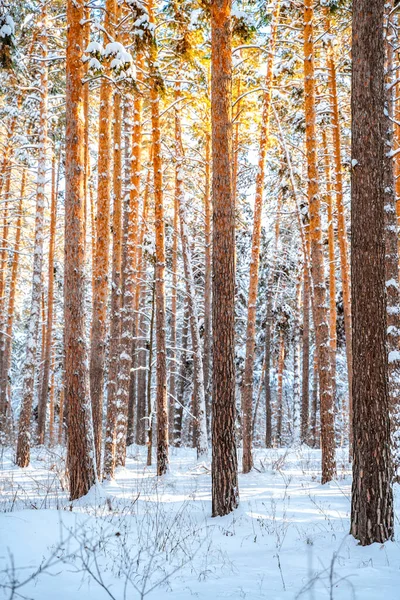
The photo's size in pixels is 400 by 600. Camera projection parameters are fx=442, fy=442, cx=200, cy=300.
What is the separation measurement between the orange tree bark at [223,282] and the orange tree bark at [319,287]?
3.27 metres

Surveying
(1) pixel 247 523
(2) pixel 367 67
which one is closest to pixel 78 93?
(2) pixel 367 67

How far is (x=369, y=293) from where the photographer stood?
15.1 feet

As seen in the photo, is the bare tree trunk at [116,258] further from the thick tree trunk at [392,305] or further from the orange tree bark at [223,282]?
the thick tree trunk at [392,305]

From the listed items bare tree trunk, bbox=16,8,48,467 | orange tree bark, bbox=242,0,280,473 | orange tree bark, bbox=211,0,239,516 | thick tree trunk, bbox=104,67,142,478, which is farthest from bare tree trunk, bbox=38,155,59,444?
orange tree bark, bbox=211,0,239,516

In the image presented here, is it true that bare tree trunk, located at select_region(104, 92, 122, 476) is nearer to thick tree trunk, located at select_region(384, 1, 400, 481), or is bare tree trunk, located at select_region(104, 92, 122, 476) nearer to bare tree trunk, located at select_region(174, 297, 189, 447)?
bare tree trunk, located at select_region(174, 297, 189, 447)

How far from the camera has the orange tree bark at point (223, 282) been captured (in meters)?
5.92

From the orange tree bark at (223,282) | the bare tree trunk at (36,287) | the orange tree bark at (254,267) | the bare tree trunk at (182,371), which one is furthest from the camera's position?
the bare tree trunk at (182,371)

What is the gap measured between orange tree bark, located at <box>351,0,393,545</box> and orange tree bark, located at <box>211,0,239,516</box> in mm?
1833

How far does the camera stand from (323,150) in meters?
15.0

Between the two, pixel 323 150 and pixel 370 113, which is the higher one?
pixel 323 150

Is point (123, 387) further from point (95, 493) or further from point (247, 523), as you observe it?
point (247, 523)

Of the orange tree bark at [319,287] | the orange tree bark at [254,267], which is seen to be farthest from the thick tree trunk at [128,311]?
the orange tree bark at [319,287]

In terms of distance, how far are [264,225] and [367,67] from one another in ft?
49.9

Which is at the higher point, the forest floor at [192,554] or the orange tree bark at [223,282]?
the orange tree bark at [223,282]
